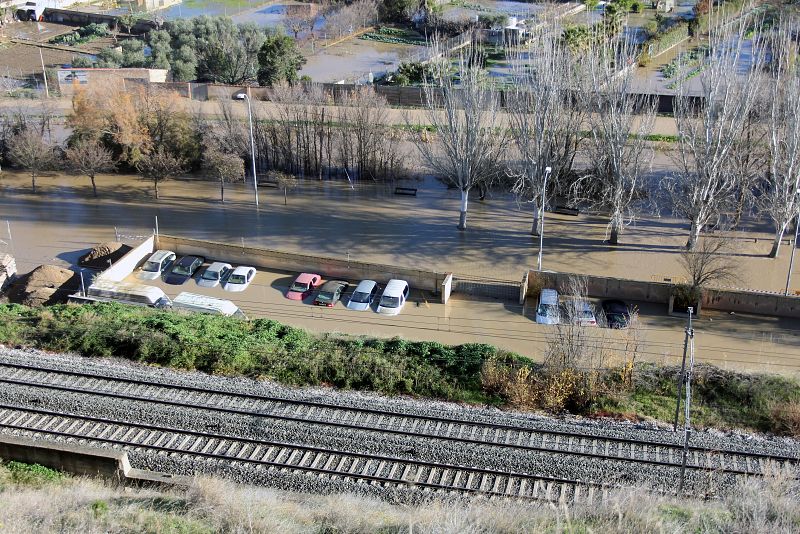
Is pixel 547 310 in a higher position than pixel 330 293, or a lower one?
lower

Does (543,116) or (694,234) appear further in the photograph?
(543,116)

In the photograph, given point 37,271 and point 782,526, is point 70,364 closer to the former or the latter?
point 37,271

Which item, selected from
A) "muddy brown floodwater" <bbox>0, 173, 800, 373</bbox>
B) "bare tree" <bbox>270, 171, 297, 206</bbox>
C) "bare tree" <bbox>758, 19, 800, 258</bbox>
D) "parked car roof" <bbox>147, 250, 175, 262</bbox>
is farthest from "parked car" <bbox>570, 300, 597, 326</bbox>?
"bare tree" <bbox>270, 171, 297, 206</bbox>

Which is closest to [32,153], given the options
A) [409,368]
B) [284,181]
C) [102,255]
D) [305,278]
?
[102,255]

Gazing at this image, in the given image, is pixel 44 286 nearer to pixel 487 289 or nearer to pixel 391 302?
pixel 391 302

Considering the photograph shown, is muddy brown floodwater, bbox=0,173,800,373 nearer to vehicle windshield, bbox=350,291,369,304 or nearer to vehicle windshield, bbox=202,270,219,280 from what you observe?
vehicle windshield, bbox=350,291,369,304

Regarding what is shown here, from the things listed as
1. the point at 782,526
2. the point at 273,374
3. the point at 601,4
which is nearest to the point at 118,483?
the point at 273,374

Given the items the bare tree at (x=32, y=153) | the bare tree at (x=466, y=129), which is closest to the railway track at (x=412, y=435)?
the bare tree at (x=466, y=129)
